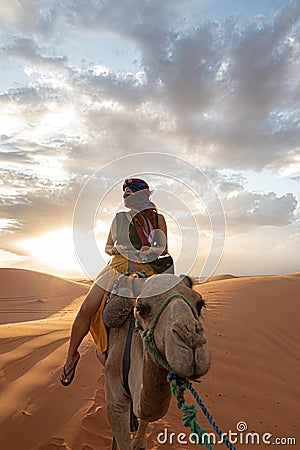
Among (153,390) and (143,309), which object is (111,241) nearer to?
(143,309)

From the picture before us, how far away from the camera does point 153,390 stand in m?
2.63

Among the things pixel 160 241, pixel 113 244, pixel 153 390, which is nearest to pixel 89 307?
pixel 113 244

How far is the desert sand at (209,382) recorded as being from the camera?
5.08m

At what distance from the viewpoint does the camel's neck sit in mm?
2562

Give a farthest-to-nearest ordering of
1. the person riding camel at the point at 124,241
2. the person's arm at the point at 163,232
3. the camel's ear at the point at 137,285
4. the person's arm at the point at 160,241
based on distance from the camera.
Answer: the person riding camel at the point at 124,241 < the person's arm at the point at 163,232 < the person's arm at the point at 160,241 < the camel's ear at the point at 137,285

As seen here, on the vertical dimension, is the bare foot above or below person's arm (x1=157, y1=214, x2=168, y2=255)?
below

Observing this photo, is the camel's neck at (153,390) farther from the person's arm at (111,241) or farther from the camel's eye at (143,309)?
the person's arm at (111,241)

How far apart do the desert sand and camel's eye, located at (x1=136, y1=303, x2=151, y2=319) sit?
320 cm

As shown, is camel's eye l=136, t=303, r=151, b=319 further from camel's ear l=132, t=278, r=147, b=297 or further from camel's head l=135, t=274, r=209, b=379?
camel's ear l=132, t=278, r=147, b=297

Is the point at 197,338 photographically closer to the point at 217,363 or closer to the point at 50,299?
the point at 217,363

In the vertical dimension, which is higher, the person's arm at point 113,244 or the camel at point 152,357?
the person's arm at point 113,244

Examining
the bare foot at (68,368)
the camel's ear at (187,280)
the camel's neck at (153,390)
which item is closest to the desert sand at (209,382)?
the bare foot at (68,368)

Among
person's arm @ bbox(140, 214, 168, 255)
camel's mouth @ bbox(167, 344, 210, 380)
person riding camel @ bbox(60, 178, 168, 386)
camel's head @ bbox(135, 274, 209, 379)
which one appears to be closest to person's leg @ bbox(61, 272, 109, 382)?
person riding camel @ bbox(60, 178, 168, 386)

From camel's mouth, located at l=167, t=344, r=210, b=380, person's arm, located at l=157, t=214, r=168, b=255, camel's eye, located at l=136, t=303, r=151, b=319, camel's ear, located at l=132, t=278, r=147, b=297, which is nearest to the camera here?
camel's mouth, located at l=167, t=344, r=210, b=380
